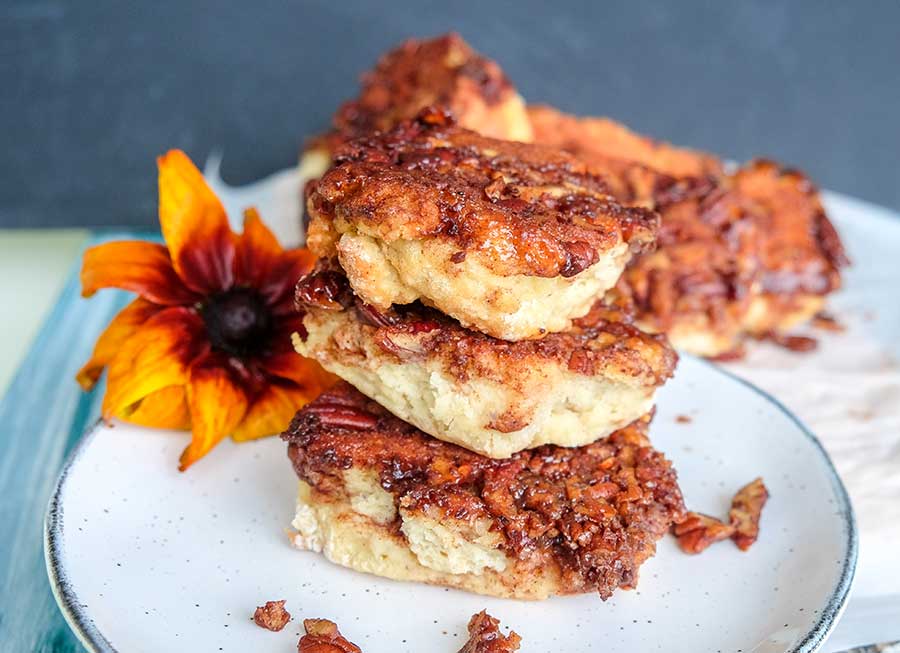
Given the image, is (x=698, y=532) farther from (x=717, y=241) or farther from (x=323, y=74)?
(x=323, y=74)

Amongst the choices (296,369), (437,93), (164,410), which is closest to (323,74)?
(437,93)

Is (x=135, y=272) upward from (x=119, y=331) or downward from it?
upward

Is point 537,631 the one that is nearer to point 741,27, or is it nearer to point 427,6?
point 427,6

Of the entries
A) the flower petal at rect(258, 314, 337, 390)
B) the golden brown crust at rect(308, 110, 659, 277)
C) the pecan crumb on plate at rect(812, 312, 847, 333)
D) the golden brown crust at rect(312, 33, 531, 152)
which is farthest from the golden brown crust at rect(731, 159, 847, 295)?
the flower petal at rect(258, 314, 337, 390)

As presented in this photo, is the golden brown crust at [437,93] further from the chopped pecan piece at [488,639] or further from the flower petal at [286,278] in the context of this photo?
the chopped pecan piece at [488,639]

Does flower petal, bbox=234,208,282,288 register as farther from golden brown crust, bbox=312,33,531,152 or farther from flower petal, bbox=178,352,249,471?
golden brown crust, bbox=312,33,531,152

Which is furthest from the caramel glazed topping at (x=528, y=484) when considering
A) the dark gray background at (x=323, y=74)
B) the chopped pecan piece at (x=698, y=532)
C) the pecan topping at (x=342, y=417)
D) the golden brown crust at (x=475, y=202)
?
the dark gray background at (x=323, y=74)
